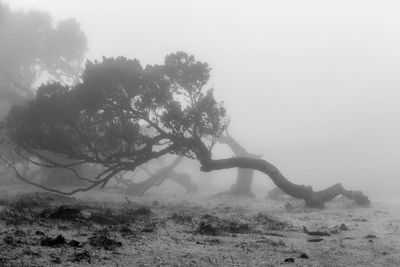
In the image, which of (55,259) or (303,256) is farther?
(303,256)

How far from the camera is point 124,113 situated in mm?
20391

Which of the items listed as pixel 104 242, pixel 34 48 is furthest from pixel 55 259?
pixel 34 48

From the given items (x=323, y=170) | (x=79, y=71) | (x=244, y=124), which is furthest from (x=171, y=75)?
(x=244, y=124)

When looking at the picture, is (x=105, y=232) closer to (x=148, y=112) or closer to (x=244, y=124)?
(x=148, y=112)

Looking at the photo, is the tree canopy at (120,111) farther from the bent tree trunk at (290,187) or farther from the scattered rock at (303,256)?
the scattered rock at (303,256)

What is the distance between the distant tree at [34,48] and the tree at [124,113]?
20890 millimetres

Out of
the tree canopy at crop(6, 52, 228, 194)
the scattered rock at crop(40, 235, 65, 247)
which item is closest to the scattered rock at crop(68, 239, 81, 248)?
the scattered rock at crop(40, 235, 65, 247)

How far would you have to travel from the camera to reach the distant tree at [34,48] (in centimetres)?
4038

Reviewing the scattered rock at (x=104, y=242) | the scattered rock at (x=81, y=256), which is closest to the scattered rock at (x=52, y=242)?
Result: the scattered rock at (x=104, y=242)

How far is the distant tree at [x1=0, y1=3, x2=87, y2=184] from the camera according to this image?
40.4 m

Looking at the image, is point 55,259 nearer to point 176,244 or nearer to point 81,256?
point 81,256

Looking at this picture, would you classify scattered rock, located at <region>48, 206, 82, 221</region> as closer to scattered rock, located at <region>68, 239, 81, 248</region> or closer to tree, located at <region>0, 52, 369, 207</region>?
scattered rock, located at <region>68, 239, 81, 248</region>

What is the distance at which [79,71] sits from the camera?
144 ft

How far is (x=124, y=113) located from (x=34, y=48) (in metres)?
26.5
